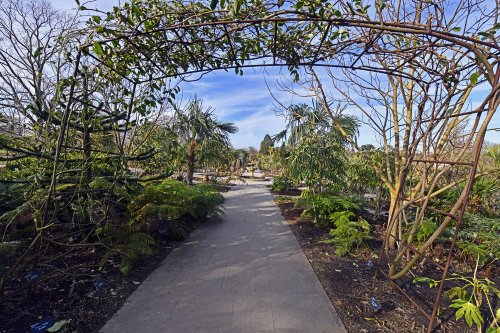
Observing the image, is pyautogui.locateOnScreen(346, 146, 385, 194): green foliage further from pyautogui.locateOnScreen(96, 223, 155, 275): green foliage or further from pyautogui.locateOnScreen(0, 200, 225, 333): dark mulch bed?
pyautogui.locateOnScreen(0, 200, 225, 333): dark mulch bed

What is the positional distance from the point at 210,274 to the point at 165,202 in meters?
1.58

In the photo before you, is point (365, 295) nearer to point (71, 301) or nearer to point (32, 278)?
point (71, 301)

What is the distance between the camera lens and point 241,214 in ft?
24.2

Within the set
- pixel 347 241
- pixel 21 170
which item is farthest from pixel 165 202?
pixel 347 241

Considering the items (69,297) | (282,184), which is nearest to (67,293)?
(69,297)

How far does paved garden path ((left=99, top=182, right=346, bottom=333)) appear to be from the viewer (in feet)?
7.95

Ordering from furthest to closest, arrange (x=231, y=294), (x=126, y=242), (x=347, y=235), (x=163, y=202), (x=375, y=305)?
Answer: (x=163, y=202) < (x=347, y=235) < (x=126, y=242) < (x=231, y=294) < (x=375, y=305)

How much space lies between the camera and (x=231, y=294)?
2961mm

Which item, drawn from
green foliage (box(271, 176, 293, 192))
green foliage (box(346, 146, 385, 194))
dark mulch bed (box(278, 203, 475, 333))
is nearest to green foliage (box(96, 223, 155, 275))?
dark mulch bed (box(278, 203, 475, 333))

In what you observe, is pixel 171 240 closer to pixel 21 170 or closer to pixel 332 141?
pixel 21 170

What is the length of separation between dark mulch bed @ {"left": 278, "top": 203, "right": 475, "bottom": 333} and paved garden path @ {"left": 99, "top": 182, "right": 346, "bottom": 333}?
144 mm

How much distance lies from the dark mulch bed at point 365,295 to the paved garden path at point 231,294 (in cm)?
14

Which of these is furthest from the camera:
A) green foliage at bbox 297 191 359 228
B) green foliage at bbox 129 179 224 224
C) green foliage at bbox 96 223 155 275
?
green foliage at bbox 297 191 359 228

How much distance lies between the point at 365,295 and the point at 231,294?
1.54m
